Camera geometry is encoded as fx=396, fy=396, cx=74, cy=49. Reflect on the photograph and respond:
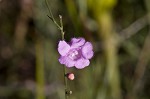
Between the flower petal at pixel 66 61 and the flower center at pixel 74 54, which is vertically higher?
the flower center at pixel 74 54

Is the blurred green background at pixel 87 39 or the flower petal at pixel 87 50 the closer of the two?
the flower petal at pixel 87 50

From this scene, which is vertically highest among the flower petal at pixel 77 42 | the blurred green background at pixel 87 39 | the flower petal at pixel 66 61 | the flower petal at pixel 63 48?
the blurred green background at pixel 87 39

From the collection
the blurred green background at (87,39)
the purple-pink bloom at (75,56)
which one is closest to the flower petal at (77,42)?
the purple-pink bloom at (75,56)

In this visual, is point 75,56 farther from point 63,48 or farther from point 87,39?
A: point 87,39

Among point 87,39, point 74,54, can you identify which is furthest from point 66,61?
point 87,39

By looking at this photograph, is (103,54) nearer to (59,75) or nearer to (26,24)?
(59,75)

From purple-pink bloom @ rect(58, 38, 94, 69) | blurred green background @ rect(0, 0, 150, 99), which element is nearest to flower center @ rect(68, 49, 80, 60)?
purple-pink bloom @ rect(58, 38, 94, 69)

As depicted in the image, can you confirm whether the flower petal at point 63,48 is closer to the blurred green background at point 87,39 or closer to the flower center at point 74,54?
the flower center at point 74,54

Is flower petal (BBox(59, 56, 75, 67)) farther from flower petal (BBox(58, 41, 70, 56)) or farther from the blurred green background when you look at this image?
the blurred green background
